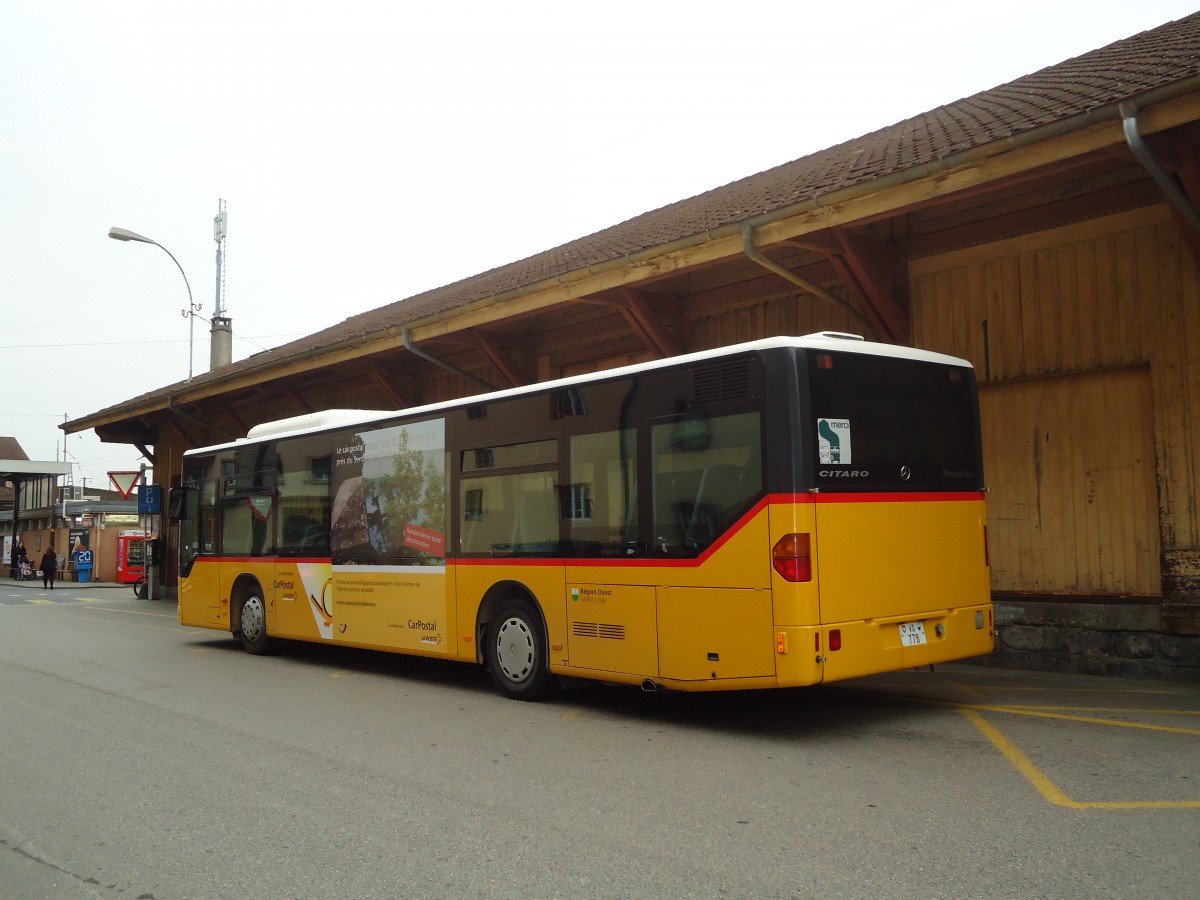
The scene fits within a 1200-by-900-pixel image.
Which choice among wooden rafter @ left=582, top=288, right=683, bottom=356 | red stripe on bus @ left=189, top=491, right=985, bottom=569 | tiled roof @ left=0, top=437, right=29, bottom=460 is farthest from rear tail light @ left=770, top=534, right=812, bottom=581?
tiled roof @ left=0, top=437, right=29, bottom=460

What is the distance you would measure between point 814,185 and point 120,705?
788 cm

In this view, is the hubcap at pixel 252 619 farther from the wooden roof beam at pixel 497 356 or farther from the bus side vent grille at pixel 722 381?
the bus side vent grille at pixel 722 381

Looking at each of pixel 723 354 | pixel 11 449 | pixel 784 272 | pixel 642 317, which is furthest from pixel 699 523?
pixel 11 449

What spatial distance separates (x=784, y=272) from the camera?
409 inches

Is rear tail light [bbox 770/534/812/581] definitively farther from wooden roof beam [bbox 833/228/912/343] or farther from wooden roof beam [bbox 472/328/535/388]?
wooden roof beam [bbox 472/328/535/388]

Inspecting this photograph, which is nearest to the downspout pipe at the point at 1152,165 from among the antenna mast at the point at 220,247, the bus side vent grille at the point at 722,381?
the bus side vent grille at the point at 722,381

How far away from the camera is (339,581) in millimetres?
10750

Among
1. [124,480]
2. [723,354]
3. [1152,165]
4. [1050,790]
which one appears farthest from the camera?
[124,480]

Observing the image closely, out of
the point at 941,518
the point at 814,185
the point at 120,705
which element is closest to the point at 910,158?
the point at 814,185

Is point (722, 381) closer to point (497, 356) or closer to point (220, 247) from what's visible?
point (497, 356)

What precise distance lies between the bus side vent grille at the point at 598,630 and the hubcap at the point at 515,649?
612mm

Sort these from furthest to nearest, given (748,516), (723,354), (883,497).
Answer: (883,497) < (723,354) < (748,516)

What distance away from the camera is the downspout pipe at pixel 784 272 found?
9.95 m

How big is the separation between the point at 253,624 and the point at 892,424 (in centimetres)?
859
